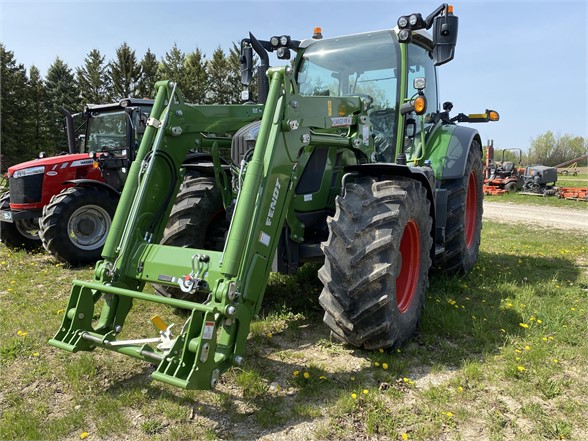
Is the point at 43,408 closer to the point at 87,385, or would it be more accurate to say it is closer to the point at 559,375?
the point at 87,385

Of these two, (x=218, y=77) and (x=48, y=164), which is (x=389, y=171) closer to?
(x=48, y=164)

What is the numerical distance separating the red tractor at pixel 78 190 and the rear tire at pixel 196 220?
3064mm

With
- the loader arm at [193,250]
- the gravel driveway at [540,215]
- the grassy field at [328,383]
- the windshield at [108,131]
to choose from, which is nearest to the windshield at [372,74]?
the loader arm at [193,250]

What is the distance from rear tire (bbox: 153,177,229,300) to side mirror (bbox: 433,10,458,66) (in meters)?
2.39

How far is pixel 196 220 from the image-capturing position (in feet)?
14.6

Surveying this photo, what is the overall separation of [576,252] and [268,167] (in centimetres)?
665

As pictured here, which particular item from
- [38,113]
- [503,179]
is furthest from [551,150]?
[38,113]

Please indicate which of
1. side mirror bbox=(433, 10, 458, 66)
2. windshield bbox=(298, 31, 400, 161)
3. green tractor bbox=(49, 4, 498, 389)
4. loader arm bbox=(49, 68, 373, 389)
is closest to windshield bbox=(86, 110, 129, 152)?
green tractor bbox=(49, 4, 498, 389)

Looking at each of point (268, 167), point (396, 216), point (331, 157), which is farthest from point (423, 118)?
point (268, 167)

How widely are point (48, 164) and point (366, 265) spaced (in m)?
6.33

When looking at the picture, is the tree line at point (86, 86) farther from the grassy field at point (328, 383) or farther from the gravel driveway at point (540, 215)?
the grassy field at point (328, 383)

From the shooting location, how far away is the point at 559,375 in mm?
3424

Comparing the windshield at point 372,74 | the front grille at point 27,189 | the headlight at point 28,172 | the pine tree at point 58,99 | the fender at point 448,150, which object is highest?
the pine tree at point 58,99

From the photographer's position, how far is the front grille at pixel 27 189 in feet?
24.3
